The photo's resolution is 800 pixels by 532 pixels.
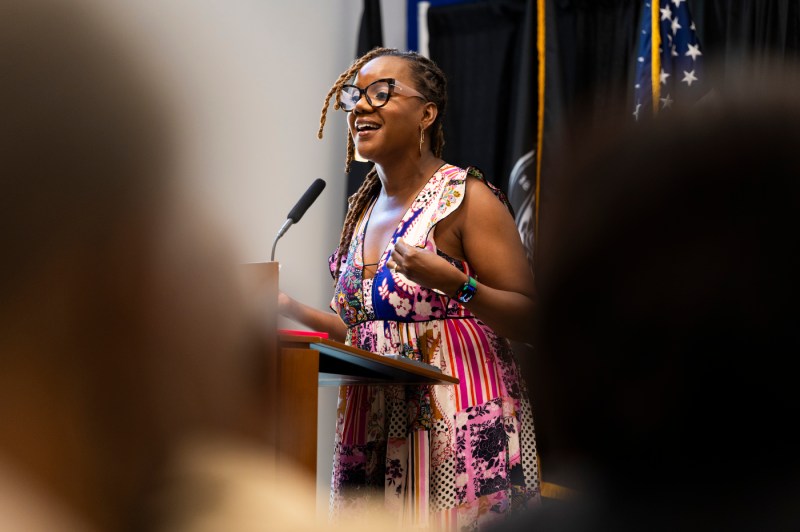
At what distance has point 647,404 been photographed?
361mm

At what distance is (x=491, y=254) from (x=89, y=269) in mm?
1705

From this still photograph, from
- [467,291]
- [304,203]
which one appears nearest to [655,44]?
[304,203]

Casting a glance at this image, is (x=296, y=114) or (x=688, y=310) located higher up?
(x=296, y=114)

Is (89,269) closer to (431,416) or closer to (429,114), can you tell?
(431,416)

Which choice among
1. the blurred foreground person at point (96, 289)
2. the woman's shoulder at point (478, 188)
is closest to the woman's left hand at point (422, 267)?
the woman's shoulder at point (478, 188)

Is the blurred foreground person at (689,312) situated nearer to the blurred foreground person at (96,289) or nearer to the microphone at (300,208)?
the blurred foreground person at (96,289)

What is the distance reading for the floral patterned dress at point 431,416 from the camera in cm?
186

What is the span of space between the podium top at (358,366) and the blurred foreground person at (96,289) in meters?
0.82

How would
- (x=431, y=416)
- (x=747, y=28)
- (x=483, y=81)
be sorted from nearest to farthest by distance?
1. (x=431, y=416)
2. (x=747, y=28)
3. (x=483, y=81)

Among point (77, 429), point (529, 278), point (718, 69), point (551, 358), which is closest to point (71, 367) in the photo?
point (77, 429)

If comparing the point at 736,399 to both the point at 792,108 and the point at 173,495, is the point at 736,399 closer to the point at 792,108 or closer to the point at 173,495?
the point at 792,108

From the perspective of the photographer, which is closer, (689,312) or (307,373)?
(689,312)

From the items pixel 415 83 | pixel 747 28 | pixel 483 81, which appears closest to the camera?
pixel 415 83

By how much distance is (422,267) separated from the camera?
1671mm
